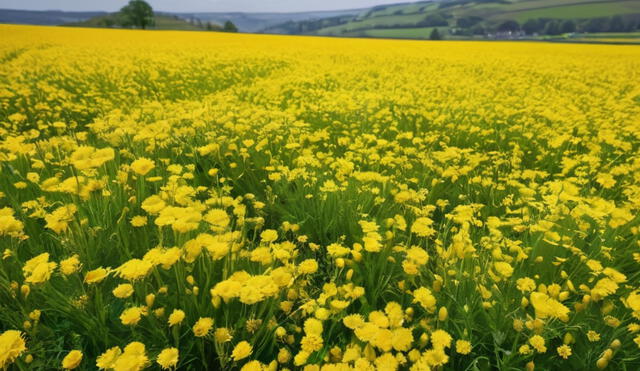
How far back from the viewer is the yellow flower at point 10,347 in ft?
3.43

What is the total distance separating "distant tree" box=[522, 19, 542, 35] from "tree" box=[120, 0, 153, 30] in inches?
3139

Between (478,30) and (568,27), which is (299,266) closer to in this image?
(568,27)

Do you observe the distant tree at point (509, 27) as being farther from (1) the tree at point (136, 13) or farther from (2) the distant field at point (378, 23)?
(1) the tree at point (136, 13)

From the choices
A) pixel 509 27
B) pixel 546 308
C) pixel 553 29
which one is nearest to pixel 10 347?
pixel 546 308

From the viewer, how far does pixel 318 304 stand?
5.00 feet

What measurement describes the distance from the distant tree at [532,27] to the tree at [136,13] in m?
79.7

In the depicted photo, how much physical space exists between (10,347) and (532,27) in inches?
3974

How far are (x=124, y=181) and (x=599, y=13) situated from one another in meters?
112

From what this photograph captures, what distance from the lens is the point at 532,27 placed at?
79500mm

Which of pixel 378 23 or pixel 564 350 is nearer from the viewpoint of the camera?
pixel 564 350

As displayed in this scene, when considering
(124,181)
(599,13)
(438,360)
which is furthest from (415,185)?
(599,13)

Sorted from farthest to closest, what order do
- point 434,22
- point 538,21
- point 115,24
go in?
point 434,22 < point 538,21 < point 115,24

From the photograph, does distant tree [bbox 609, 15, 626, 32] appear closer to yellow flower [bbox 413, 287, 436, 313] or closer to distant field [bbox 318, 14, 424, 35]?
distant field [bbox 318, 14, 424, 35]

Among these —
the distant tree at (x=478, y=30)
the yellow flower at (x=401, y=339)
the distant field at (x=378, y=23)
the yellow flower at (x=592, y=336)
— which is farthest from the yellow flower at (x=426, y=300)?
the distant field at (x=378, y=23)
